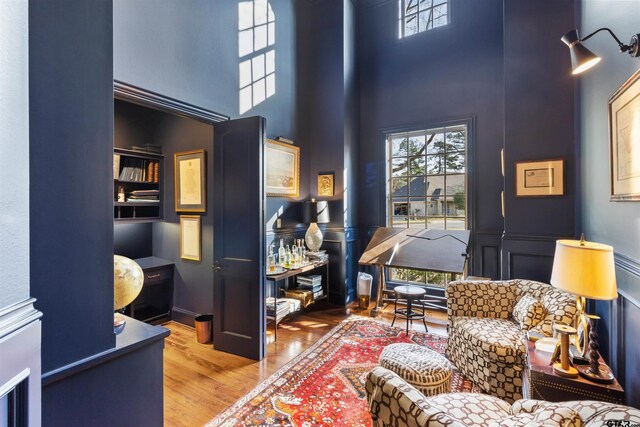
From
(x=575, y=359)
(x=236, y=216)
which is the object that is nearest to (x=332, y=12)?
(x=236, y=216)

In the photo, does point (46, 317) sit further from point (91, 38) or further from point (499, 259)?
point (499, 259)

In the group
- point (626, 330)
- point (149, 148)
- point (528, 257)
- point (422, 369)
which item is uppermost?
point (149, 148)

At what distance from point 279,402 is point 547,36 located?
14.8ft

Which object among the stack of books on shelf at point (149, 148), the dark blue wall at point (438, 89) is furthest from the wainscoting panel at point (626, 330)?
the stack of books on shelf at point (149, 148)

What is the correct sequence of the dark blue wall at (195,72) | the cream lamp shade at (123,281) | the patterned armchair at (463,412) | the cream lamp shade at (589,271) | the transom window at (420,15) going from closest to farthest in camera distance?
the patterned armchair at (463,412)
the cream lamp shade at (123,281)
the cream lamp shade at (589,271)
the dark blue wall at (195,72)
the transom window at (420,15)

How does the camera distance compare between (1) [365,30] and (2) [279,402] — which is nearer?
(2) [279,402]

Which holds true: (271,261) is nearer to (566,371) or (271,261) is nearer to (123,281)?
(123,281)

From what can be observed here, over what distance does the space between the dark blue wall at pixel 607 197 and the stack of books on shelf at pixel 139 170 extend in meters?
4.71

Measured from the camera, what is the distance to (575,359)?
1.85 m

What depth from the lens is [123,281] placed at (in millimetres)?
1413

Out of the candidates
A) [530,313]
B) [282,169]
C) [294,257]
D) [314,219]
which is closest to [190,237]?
[294,257]

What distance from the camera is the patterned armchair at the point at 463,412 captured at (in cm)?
107

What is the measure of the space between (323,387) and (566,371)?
65.9 inches

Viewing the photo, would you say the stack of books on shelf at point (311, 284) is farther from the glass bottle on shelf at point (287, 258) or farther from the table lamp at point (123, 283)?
the table lamp at point (123, 283)
